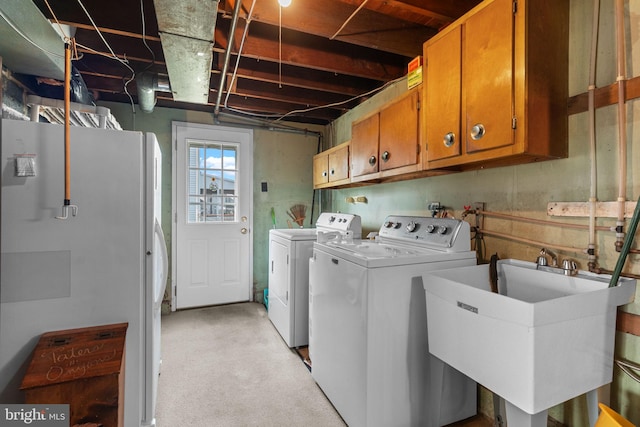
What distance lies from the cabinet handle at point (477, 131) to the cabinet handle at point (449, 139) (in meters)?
0.12

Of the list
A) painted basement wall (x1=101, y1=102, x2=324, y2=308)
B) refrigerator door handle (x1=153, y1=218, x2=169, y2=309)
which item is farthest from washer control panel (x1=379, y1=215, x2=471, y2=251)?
painted basement wall (x1=101, y1=102, x2=324, y2=308)

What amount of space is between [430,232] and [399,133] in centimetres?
73

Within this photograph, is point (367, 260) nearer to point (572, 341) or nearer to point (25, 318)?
point (572, 341)

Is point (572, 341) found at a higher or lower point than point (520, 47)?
lower

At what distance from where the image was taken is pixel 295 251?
2746 mm

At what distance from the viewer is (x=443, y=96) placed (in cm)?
173

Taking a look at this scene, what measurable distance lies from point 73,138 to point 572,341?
2.25m

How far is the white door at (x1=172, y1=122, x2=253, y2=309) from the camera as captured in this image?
12.1ft

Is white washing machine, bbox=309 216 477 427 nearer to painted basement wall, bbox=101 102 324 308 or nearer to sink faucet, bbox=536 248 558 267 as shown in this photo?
sink faucet, bbox=536 248 558 267

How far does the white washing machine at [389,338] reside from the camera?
1.58m

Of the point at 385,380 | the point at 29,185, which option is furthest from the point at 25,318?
the point at 385,380

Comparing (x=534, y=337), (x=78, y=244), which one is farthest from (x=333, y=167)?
(x=534, y=337)

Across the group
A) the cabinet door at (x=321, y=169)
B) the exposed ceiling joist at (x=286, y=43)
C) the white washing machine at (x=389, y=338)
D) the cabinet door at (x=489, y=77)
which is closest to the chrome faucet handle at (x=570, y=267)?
the white washing machine at (x=389, y=338)

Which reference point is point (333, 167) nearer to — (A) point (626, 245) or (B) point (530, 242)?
(B) point (530, 242)
